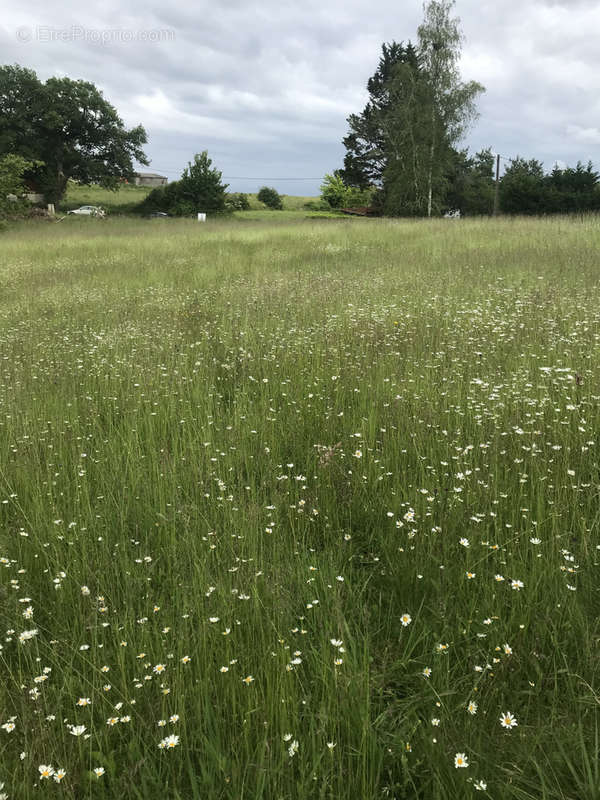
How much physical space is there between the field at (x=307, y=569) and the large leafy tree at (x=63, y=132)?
50812 mm

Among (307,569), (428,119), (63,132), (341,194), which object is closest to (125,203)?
(63,132)

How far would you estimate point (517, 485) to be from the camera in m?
2.90

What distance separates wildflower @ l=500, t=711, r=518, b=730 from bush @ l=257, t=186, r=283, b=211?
7026 centimetres

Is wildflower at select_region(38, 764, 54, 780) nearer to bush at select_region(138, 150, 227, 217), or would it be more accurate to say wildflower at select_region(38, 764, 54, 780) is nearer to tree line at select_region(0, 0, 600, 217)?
tree line at select_region(0, 0, 600, 217)

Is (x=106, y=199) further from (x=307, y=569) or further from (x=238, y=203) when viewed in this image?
(x=307, y=569)

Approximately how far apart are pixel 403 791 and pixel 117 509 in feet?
6.76

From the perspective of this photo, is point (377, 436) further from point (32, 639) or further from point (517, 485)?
point (32, 639)

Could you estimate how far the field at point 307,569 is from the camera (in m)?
1.54

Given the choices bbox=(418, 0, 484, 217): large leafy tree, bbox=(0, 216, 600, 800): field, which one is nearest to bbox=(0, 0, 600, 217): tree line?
bbox=(418, 0, 484, 217): large leafy tree

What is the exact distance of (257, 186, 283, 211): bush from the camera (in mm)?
67000

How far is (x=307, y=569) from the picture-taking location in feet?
7.63

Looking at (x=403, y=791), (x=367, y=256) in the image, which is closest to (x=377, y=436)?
(x=403, y=791)

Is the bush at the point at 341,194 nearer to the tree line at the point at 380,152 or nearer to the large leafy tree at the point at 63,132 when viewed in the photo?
the tree line at the point at 380,152

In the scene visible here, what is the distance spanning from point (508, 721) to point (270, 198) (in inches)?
2840
